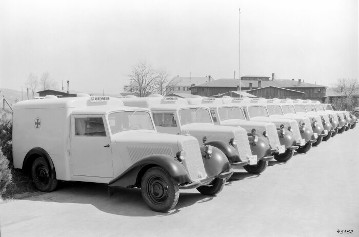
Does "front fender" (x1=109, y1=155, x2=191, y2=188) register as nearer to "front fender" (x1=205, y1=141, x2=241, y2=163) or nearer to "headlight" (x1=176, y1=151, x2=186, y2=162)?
"headlight" (x1=176, y1=151, x2=186, y2=162)

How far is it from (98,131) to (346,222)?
4.30 m

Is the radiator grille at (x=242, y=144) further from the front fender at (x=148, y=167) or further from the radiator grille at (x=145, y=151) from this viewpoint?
the front fender at (x=148, y=167)

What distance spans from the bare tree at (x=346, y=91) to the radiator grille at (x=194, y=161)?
146 ft

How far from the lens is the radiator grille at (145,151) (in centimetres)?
666

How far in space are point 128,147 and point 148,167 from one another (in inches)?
23.9

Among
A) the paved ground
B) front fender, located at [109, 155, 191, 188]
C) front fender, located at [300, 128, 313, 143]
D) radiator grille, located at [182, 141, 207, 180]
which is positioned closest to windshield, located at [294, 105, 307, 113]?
front fender, located at [300, 128, 313, 143]

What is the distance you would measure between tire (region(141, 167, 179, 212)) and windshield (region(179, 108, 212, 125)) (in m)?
3.14

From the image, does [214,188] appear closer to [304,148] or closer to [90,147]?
[90,147]

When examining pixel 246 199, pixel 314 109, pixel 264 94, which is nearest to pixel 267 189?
pixel 246 199

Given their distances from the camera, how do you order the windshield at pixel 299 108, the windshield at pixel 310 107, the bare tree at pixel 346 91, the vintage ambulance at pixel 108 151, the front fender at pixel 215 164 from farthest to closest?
the bare tree at pixel 346 91 < the windshield at pixel 310 107 < the windshield at pixel 299 108 < the front fender at pixel 215 164 < the vintage ambulance at pixel 108 151

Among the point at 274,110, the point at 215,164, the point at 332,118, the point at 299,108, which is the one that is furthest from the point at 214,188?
the point at 332,118

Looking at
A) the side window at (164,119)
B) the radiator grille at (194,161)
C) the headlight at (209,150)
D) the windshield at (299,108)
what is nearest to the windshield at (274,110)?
the windshield at (299,108)

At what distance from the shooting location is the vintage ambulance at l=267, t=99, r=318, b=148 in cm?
1374

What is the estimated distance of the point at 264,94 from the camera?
65.1 metres
